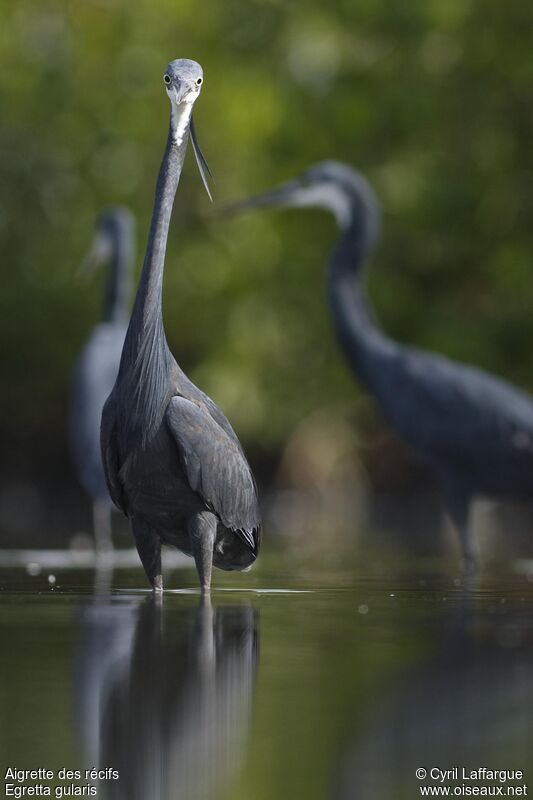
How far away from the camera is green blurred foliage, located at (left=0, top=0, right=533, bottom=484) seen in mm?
21719

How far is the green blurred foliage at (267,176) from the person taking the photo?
71.3 ft

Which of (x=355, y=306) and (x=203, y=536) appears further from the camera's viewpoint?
(x=355, y=306)

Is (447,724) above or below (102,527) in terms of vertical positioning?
below

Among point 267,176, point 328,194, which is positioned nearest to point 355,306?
point 328,194

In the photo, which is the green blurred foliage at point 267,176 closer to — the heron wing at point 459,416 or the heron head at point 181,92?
the heron wing at point 459,416

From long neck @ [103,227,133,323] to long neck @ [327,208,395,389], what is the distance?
209cm

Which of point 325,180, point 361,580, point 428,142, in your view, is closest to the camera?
point 361,580

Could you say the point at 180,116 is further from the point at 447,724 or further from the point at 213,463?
the point at 447,724

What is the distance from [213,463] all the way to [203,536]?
271 mm

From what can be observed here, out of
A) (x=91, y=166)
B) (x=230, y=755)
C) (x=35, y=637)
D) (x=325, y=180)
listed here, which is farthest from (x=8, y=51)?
(x=230, y=755)

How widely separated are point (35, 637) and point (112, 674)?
2.99ft

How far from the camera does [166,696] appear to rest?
458cm

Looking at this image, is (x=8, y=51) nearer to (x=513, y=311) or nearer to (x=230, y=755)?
(x=513, y=311)

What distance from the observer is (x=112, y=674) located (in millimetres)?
4984
